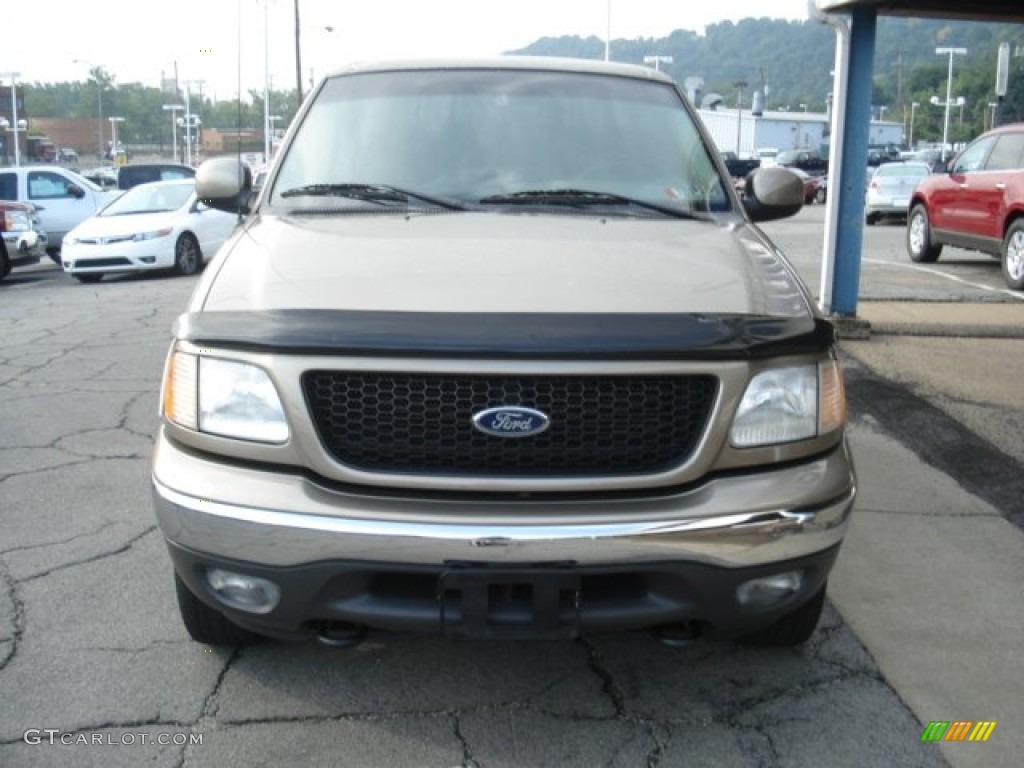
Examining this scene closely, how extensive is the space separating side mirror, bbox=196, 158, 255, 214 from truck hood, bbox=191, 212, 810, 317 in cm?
75

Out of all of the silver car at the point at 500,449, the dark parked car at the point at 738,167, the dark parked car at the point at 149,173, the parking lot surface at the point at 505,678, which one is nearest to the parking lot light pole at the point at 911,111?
the dark parked car at the point at 149,173

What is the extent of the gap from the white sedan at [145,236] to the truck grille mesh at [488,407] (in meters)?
12.0

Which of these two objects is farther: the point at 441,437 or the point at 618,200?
the point at 618,200

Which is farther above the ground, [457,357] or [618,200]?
[618,200]

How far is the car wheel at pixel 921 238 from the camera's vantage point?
14.2 meters

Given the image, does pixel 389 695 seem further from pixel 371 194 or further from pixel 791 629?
pixel 371 194

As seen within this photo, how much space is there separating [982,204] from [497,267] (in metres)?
11.1

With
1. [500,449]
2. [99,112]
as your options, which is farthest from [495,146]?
[99,112]

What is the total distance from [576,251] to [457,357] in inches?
27.8

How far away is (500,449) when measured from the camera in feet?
8.97

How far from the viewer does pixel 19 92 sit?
284 feet

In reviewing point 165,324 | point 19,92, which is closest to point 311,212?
point 165,324

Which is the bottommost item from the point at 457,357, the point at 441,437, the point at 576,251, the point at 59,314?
the point at 59,314

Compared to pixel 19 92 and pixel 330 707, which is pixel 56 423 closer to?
pixel 330 707
